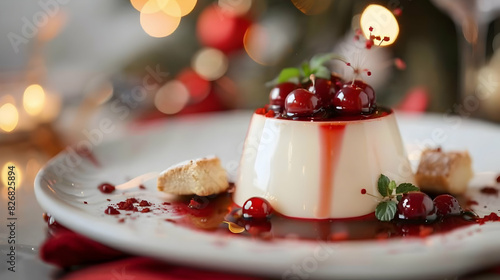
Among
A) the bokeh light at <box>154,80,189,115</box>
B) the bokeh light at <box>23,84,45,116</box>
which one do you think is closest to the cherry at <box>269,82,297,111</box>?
the bokeh light at <box>23,84,45,116</box>

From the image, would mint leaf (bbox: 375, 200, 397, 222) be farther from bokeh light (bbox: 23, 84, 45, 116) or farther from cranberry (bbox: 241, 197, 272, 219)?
bokeh light (bbox: 23, 84, 45, 116)

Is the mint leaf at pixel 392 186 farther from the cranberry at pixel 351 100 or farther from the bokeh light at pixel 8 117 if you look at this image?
the bokeh light at pixel 8 117

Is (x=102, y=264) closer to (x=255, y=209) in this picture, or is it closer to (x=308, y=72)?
(x=255, y=209)

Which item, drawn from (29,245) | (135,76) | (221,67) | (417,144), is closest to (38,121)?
(135,76)

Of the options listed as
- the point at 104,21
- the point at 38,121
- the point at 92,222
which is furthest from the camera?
the point at 104,21

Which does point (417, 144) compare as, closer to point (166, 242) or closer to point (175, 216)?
point (175, 216)

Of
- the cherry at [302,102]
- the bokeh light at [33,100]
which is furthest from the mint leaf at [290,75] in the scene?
the bokeh light at [33,100]
